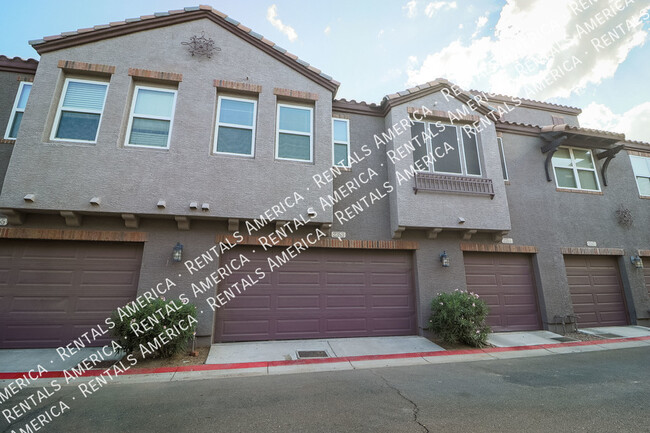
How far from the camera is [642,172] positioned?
1030 cm

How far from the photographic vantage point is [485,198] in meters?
7.86

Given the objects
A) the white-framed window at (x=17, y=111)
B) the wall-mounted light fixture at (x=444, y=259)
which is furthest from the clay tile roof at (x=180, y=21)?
the wall-mounted light fixture at (x=444, y=259)

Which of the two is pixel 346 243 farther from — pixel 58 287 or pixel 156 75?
pixel 58 287

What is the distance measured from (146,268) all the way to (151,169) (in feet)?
7.09

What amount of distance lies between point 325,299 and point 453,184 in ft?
15.1

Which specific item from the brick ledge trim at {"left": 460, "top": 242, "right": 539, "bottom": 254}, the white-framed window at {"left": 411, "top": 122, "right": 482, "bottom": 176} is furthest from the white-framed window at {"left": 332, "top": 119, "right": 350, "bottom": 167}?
the brick ledge trim at {"left": 460, "top": 242, "right": 539, "bottom": 254}

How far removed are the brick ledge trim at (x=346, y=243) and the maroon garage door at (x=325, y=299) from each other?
229 millimetres

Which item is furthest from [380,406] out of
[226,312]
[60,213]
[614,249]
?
[614,249]

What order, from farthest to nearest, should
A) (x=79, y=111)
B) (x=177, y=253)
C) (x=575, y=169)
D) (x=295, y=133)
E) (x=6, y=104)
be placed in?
(x=575, y=169), (x=295, y=133), (x=6, y=104), (x=79, y=111), (x=177, y=253)

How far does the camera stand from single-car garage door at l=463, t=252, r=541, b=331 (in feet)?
25.9

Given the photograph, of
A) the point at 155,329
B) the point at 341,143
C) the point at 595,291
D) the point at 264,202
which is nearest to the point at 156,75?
the point at 264,202

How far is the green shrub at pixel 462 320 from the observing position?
21.0ft

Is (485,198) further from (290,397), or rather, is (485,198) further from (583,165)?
(290,397)

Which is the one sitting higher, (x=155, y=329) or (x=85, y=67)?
(x=85, y=67)
